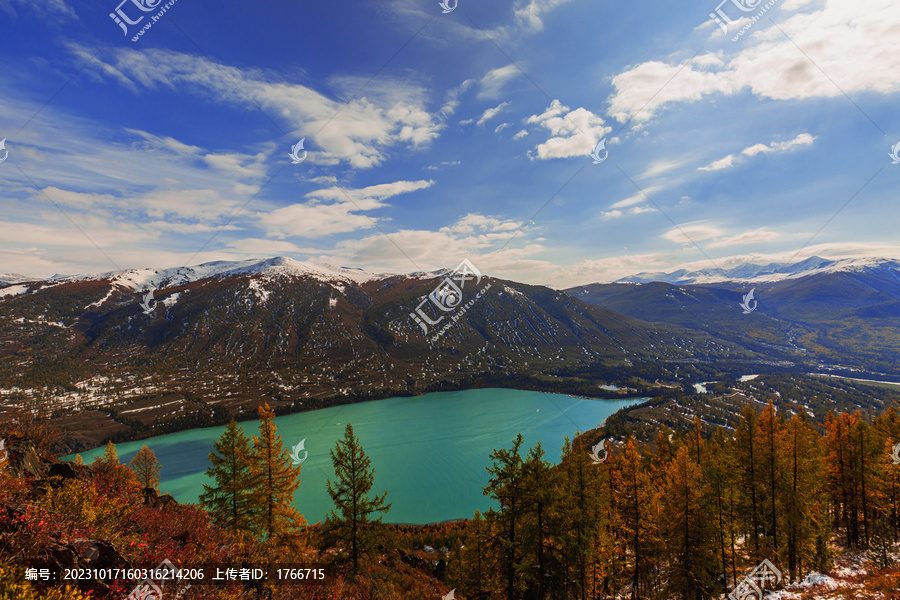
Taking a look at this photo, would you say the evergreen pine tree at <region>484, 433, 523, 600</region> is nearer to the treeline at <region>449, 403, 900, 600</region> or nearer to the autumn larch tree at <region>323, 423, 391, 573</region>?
the treeline at <region>449, 403, 900, 600</region>

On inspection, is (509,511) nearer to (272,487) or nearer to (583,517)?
(583,517)

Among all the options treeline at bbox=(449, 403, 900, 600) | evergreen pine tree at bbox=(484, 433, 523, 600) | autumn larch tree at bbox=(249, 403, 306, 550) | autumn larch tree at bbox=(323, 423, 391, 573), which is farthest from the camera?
autumn larch tree at bbox=(249, 403, 306, 550)

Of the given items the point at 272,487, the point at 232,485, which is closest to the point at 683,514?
the point at 272,487

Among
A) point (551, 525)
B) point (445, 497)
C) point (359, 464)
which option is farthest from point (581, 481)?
point (445, 497)

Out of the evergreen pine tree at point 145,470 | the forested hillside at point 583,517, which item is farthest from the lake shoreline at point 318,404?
the forested hillside at point 583,517

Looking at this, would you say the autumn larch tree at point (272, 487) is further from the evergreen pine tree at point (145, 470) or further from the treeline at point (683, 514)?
the evergreen pine tree at point (145, 470)

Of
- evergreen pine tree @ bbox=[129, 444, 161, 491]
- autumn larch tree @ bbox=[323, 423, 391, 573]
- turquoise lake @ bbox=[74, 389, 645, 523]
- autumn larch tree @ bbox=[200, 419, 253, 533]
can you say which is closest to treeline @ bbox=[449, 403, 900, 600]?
autumn larch tree @ bbox=[323, 423, 391, 573]
